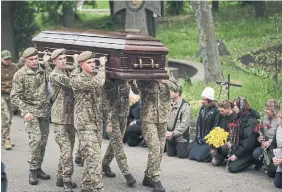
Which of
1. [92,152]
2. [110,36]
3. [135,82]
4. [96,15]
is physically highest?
[110,36]

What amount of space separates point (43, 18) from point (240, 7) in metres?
9.63

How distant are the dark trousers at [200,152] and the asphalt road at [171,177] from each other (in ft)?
0.35

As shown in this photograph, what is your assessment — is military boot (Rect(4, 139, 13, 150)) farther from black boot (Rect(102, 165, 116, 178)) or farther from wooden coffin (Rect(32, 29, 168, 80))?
wooden coffin (Rect(32, 29, 168, 80))

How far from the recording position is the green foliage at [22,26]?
2347 centimetres

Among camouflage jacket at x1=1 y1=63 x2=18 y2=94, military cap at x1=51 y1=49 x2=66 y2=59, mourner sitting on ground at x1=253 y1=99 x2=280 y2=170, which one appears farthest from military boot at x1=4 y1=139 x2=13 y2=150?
mourner sitting on ground at x1=253 y1=99 x2=280 y2=170

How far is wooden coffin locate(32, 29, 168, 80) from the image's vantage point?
8.72 m

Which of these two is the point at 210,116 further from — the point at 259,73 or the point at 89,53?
the point at 259,73

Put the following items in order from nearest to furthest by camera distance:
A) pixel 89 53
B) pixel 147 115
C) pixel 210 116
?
1. pixel 89 53
2. pixel 147 115
3. pixel 210 116

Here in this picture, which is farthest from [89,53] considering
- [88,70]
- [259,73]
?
[259,73]

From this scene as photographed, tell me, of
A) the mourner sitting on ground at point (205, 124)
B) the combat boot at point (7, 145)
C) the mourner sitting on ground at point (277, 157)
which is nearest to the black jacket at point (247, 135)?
the mourner sitting on ground at point (277, 157)

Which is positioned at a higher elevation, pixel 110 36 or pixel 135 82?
pixel 110 36

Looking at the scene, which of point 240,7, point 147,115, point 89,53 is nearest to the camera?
point 89,53

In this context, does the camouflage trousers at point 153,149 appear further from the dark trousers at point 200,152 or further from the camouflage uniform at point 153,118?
the dark trousers at point 200,152

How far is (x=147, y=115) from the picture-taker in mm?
9156
